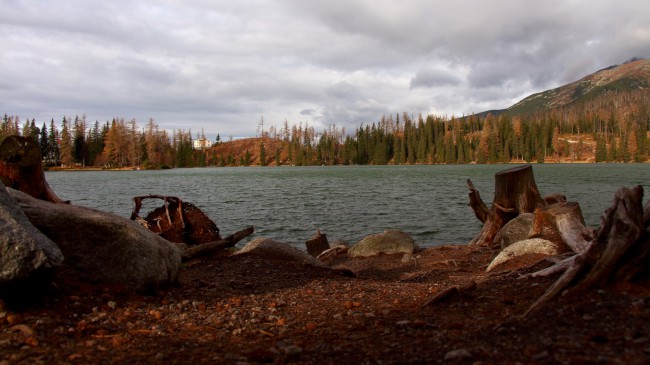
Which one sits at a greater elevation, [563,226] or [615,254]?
[615,254]

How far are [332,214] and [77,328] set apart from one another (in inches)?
999

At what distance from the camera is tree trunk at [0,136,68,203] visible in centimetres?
963

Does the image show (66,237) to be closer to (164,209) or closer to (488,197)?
(164,209)

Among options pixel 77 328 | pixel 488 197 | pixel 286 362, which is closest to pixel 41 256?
pixel 77 328

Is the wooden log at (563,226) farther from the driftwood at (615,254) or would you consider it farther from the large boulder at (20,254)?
the large boulder at (20,254)

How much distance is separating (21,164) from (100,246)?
453cm

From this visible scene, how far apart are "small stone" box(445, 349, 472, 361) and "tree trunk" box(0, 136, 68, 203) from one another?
9.71 metres

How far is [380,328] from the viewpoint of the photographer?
17.6 ft

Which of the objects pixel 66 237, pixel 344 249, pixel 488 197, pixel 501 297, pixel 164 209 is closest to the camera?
pixel 501 297

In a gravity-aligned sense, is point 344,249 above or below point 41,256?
below

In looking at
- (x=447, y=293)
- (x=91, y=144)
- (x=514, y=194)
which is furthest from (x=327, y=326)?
(x=91, y=144)

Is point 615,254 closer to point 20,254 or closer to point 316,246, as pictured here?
point 20,254

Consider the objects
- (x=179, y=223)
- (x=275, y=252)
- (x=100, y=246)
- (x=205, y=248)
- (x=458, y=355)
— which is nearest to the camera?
(x=458, y=355)

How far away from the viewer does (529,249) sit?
31.7 feet
